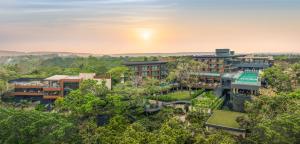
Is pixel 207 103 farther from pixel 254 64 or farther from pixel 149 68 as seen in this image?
pixel 254 64

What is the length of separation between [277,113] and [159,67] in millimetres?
30932

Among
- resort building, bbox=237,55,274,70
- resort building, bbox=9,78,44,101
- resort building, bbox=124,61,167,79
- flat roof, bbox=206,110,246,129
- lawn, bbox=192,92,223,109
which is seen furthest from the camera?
resort building, bbox=124,61,167,79

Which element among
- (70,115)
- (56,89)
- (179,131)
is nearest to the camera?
(179,131)

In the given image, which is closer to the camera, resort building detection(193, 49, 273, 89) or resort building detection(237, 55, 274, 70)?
resort building detection(193, 49, 273, 89)

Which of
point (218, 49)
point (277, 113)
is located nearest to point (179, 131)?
point (277, 113)

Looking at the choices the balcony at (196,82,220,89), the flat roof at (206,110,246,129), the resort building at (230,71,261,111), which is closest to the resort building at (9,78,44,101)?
the flat roof at (206,110,246,129)

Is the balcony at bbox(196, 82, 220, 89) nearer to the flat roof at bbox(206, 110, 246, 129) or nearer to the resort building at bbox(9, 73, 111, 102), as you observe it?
the flat roof at bbox(206, 110, 246, 129)

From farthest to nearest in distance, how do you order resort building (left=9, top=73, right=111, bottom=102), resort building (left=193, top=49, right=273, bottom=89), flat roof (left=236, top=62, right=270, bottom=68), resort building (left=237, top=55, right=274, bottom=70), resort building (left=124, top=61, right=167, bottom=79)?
1. resort building (left=124, top=61, right=167, bottom=79)
2. resort building (left=237, top=55, right=274, bottom=70)
3. flat roof (left=236, top=62, right=270, bottom=68)
4. resort building (left=193, top=49, right=273, bottom=89)
5. resort building (left=9, top=73, right=111, bottom=102)

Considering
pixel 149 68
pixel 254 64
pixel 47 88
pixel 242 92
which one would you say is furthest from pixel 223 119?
pixel 254 64

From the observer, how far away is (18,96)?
3731 centimetres

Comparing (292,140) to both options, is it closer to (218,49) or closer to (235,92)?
(235,92)

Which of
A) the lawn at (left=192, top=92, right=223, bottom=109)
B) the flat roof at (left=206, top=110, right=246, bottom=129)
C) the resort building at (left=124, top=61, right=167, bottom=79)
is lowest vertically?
the flat roof at (left=206, top=110, right=246, bottom=129)

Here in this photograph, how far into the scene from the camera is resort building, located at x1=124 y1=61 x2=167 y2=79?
4819cm

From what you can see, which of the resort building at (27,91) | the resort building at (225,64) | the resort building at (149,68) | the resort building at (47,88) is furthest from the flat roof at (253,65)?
the resort building at (27,91)
